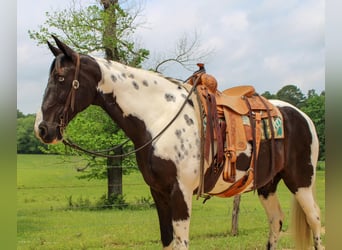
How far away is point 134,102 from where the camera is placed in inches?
125

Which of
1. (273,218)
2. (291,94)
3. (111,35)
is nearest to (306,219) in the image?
(273,218)

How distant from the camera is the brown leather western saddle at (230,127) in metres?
3.25

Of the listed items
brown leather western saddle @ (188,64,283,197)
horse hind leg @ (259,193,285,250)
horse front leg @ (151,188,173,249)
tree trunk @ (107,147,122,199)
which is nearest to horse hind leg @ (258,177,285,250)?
horse hind leg @ (259,193,285,250)

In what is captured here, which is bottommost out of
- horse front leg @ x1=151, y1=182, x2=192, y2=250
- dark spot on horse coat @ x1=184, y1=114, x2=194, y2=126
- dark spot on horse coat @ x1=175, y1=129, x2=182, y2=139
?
horse front leg @ x1=151, y1=182, x2=192, y2=250

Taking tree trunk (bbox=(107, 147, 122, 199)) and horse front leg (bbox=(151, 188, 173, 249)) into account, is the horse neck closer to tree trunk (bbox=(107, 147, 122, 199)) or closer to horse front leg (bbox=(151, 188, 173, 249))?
horse front leg (bbox=(151, 188, 173, 249))

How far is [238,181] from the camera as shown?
11.4ft

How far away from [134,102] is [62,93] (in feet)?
1.84

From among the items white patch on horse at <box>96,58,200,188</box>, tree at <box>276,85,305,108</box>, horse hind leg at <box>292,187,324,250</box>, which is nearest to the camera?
white patch on horse at <box>96,58,200,188</box>

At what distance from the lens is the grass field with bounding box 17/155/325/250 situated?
6051 mm

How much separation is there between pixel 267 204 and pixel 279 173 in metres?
0.40

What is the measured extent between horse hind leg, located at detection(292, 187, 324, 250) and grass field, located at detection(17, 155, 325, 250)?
456mm

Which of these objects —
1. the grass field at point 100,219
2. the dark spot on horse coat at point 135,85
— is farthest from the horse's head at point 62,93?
the grass field at point 100,219
